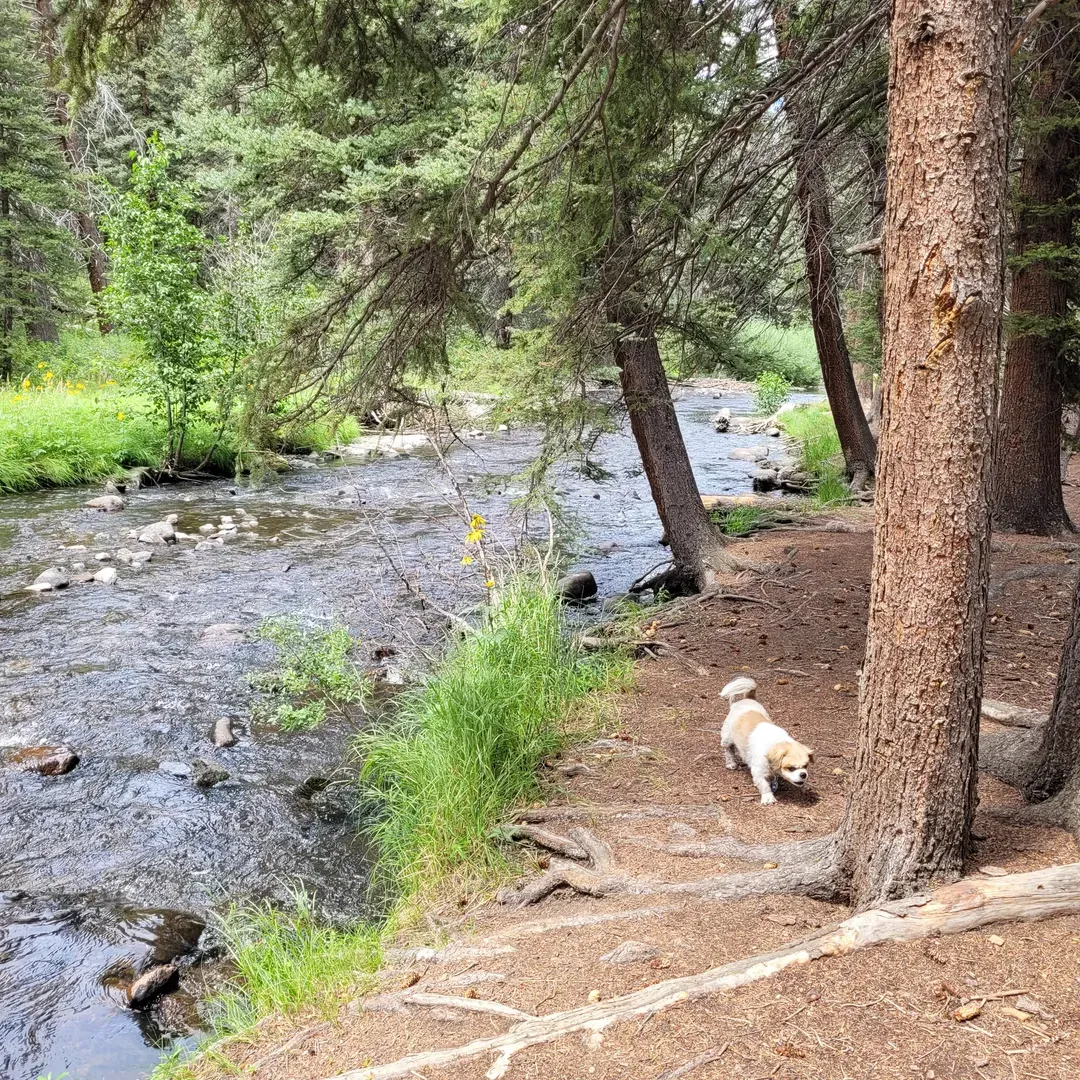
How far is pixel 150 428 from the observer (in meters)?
15.0

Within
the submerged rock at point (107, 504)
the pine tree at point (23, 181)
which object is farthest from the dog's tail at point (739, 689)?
the pine tree at point (23, 181)

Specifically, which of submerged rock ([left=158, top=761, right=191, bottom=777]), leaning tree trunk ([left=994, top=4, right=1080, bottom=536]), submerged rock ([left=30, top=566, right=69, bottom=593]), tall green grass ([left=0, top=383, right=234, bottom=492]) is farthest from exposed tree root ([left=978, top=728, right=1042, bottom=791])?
tall green grass ([left=0, top=383, right=234, bottom=492])

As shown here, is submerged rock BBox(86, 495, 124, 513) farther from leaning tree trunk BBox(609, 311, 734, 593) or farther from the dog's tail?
the dog's tail

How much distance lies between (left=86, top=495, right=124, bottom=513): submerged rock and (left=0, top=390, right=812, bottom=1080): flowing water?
18cm

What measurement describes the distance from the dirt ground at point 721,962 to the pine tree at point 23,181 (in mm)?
19072

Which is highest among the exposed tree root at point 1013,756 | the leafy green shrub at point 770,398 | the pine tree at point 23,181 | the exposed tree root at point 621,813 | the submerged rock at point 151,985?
the pine tree at point 23,181

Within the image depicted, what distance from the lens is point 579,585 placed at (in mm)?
8992

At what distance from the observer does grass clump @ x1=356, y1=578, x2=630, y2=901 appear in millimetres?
4355

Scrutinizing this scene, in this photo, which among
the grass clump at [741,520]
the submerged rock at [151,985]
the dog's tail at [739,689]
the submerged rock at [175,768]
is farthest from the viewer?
the grass clump at [741,520]

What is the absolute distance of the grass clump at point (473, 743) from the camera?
4.36m

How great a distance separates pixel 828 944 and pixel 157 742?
16.8 ft

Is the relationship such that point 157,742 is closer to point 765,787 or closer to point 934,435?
point 765,787

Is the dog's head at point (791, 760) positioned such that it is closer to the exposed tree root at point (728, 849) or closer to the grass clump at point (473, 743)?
the exposed tree root at point (728, 849)

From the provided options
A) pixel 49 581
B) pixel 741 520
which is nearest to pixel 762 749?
pixel 741 520
